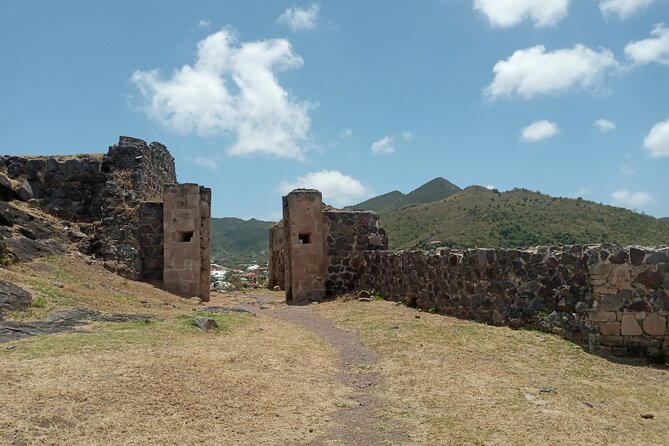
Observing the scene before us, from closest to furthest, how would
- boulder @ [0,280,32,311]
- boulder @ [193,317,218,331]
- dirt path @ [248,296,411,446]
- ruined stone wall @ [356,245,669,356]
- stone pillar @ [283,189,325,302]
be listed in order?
dirt path @ [248,296,411,446]
ruined stone wall @ [356,245,669,356]
boulder @ [0,280,32,311]
boulder @ [193,317,218,331]
stone pillar @ [283,189,325,302]

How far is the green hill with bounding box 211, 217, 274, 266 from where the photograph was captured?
79688 mm

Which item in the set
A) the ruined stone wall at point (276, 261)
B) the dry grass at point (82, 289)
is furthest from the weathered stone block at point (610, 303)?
the ruined stone wall at point (276, 261)

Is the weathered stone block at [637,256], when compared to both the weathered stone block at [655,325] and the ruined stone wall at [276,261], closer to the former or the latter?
the weathered stone block at [655,325]

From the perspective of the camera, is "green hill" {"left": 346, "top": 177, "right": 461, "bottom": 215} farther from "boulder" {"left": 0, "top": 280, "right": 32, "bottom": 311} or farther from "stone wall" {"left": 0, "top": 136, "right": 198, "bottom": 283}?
"boulder" {"left": 0, "top": 280, "right": 32, "bottom": 311}

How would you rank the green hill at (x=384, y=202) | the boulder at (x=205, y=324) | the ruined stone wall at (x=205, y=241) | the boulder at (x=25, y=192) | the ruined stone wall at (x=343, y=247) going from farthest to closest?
the green hill at (x=384, y=202), the ruined stone wall at (x=343, y=247), the ruined stone wall at (x=205, y=241), the boulder at (x=25, y=192), the boulder at (x=205, y=324)

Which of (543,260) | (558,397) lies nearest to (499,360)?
(558,397)

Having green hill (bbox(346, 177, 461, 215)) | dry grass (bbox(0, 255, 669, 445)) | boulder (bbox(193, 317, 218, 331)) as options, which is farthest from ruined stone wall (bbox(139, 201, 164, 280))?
green hill (bbox(346, 177, 461, 215))

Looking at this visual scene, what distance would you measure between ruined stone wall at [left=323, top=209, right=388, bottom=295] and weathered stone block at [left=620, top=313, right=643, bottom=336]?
9.97 m

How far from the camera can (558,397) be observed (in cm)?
596

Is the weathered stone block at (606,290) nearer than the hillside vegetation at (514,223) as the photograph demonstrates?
Yes

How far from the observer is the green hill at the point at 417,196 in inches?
3118

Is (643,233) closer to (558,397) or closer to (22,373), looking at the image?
(558,397)

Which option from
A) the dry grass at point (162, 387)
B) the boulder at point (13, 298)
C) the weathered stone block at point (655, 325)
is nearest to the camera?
the dry grass at point (162, 387)

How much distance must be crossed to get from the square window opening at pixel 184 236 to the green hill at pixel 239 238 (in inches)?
2215
